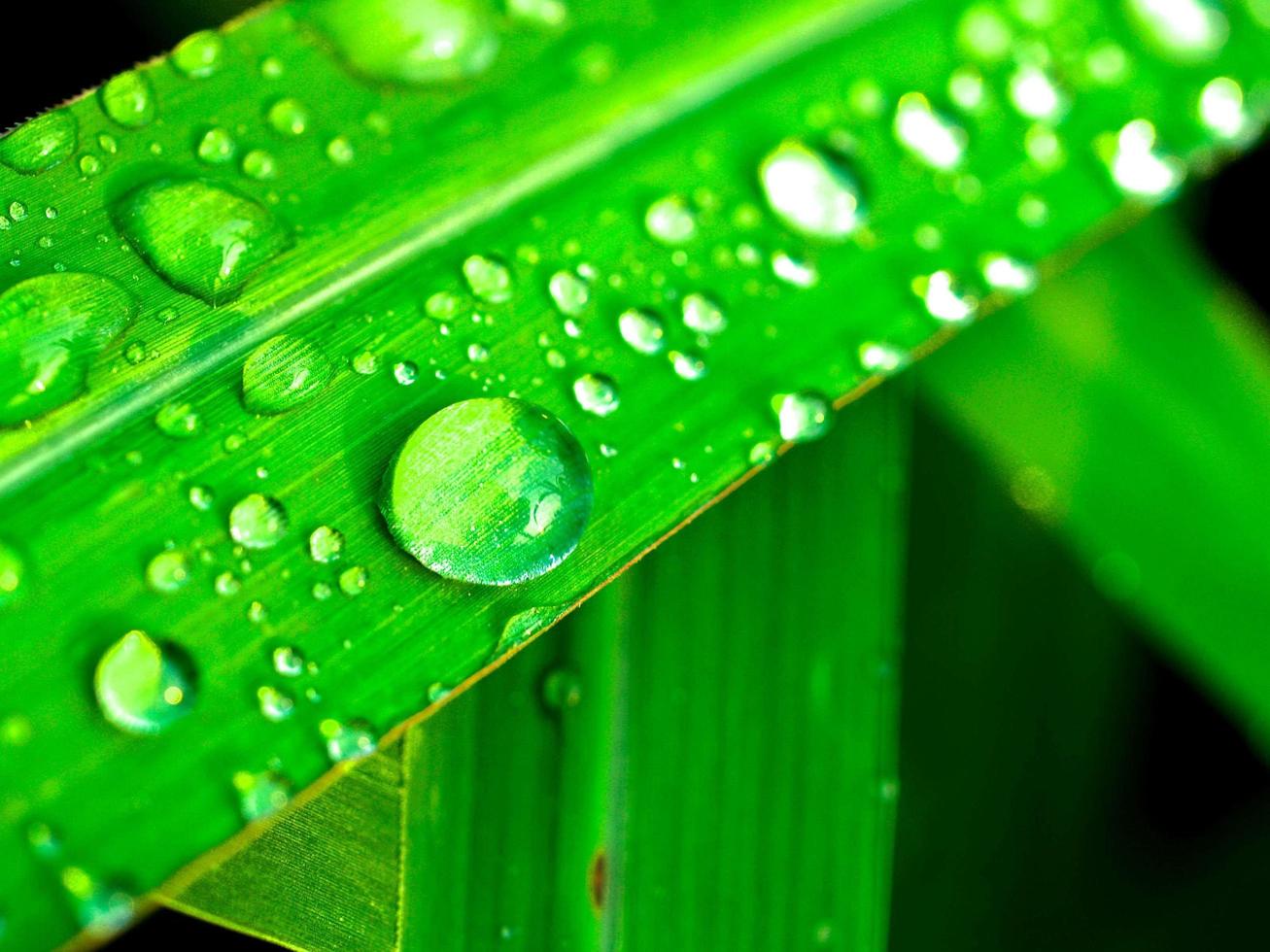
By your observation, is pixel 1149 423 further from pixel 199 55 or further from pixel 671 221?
pixel 199 55

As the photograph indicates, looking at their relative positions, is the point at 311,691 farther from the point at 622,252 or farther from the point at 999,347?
the point at 999,347

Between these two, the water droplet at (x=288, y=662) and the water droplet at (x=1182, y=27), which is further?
the water droplet at (x=1182, y=27)

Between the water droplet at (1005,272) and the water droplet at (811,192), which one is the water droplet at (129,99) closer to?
the water droplet at (811,192)

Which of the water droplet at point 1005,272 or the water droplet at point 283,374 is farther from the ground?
the water droplet at point 1005,272

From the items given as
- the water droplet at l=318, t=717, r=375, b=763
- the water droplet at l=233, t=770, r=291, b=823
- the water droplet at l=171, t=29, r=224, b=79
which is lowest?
the water droplet at l=233, t=770, r=291, b=823

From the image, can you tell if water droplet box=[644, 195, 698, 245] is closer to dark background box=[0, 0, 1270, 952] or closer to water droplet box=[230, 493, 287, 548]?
water droplet box=[230, 493, 287, 548]

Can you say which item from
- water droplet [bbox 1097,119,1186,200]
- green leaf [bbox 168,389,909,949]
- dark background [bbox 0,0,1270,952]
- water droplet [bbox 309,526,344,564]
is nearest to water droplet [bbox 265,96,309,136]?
water droplet [bbox 309,526,344,564]

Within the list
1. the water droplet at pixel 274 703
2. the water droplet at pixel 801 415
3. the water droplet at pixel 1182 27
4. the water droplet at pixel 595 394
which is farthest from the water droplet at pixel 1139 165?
the water droplet at pixel 274 703
